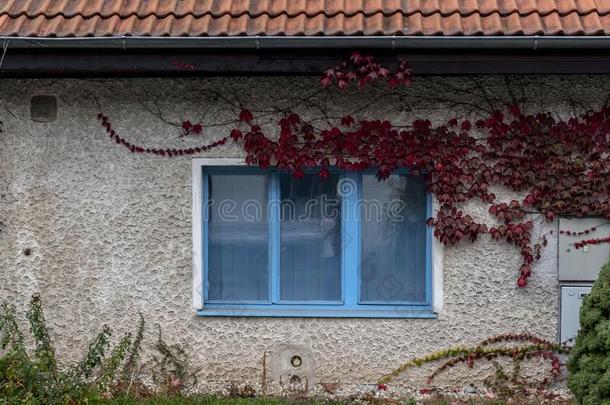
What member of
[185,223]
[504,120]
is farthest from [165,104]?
[504,120]

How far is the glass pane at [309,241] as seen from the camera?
23.2 feet

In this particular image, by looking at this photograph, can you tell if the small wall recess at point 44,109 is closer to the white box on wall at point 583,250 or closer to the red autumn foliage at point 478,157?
the red autumn foliage at point 478,157

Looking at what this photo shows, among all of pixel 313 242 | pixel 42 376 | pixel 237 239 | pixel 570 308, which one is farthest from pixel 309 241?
pixel 42 376

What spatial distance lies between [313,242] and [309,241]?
0.03m

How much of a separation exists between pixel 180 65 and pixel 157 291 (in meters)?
1.87

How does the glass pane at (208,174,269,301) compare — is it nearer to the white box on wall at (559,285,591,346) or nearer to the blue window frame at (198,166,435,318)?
the blue window frame at (198,166,435,318)

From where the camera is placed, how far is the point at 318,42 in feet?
20.1

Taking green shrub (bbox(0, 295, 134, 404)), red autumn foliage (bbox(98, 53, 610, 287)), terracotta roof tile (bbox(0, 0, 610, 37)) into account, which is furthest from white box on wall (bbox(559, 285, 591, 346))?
green shrub (bbox(0, 295, 134, 404))

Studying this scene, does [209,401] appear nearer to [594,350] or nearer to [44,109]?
[44,109]

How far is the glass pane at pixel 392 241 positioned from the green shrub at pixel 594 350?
156 centimetres

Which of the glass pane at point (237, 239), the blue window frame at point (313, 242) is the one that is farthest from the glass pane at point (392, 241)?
the glass pane at point (237, 239)

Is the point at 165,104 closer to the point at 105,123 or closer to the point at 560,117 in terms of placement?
the point at 105,123

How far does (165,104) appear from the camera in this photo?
687 cm

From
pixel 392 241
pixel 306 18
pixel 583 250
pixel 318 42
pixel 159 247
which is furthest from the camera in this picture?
pixel 392 241
